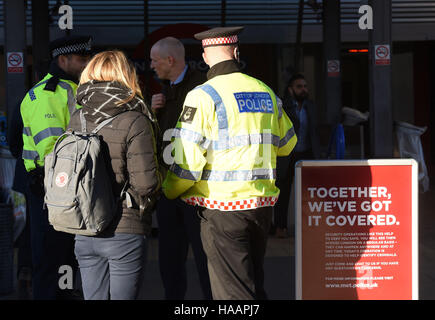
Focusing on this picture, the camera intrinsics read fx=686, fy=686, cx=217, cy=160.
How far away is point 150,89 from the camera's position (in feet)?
41.7

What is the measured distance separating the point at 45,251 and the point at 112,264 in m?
1.22

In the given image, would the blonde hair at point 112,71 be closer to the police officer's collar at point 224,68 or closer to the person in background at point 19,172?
the police officer's collar at point 224,68

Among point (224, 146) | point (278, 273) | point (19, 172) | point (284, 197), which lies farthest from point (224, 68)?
point (284, 197)

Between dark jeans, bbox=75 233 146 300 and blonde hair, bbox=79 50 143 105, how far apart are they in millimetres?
750

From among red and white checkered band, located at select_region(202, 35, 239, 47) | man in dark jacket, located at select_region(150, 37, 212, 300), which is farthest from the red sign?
red and white checkered band, located at select_region(202, 35, 239, 47)

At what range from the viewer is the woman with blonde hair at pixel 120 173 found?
11.0 ft

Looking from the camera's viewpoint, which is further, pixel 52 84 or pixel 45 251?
pixel 45 251

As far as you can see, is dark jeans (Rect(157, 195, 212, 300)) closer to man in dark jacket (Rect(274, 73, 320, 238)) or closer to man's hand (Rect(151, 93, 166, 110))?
man's hand (Rect(151, 93, 166, 110))

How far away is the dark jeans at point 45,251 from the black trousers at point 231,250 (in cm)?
137

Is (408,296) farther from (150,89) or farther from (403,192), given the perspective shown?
(150,89)

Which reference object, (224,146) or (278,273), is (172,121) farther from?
(278,273)

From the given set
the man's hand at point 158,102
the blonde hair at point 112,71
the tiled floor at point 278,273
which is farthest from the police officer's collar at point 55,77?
the tiled floor at point 278,273

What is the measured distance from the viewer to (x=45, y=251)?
14.7 feet

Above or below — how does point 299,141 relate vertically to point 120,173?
below
